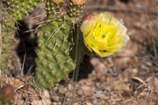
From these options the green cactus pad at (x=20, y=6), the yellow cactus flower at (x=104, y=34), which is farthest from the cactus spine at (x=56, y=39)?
the yellow cactus flower at (x=104, y=34)

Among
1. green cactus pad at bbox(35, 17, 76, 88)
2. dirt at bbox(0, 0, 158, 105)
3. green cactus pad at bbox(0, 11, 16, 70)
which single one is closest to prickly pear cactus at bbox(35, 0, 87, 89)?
green cactus pad at bbox(35, 17, 76, 88)

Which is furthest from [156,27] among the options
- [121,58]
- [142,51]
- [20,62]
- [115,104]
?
[20,62]

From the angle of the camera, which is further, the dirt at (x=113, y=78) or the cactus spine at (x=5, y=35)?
the dirt at (x=113, y=78)

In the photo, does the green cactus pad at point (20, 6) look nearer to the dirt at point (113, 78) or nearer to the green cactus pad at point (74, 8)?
the green cactus pad at point (74, 8)

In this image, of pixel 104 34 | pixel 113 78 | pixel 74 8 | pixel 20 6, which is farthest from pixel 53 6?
pixel 113 78

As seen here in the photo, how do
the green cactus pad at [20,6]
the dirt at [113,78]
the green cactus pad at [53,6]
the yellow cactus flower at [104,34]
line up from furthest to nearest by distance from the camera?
the dirt at [113,78], the green cactus pad at [20,6], the green cactus pad at [53,6], the yellow cactus flower at [104,34]

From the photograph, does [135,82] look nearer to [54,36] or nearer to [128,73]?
[128,73]

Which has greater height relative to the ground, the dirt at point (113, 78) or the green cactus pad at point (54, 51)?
the green cactus pad at point (54, 51)
